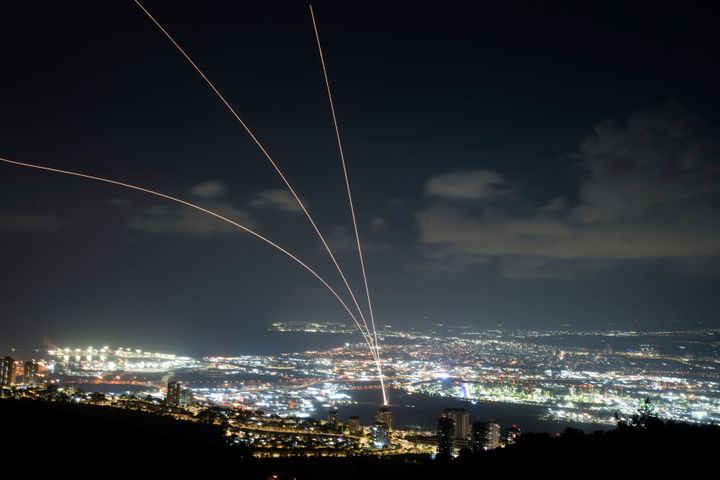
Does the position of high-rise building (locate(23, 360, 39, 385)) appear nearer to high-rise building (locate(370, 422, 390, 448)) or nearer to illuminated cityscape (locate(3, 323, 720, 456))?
illuminated cityscape (locate(3, 323, 720, 456))

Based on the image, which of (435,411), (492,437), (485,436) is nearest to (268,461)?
(485,436)

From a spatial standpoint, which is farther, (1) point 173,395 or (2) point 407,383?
(2) point 407,383

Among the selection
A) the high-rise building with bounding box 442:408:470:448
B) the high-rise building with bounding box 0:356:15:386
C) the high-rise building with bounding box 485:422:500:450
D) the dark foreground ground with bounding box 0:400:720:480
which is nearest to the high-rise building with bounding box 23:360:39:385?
the high-rise building with bounding box 0:356:15:386

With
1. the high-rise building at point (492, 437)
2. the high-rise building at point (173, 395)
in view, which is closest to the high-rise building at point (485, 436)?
the high-rise building at point (492, 437)

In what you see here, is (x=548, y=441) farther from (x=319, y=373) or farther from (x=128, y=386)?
(x=319, y=373)

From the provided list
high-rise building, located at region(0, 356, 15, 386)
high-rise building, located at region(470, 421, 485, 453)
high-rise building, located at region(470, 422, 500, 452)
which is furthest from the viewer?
high-rise building, located at region(0, 356, 15, 386)

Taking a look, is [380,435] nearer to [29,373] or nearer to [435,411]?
[435,411]

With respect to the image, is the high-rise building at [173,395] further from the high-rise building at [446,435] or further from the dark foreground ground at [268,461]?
the high-rise building at [446,435]
